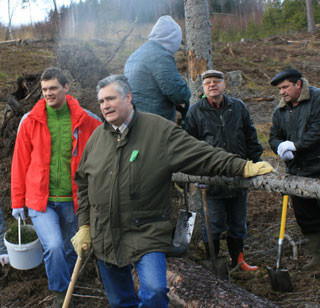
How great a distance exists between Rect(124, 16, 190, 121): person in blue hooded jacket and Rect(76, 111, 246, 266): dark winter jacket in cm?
120

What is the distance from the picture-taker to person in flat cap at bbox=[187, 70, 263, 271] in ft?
11.7

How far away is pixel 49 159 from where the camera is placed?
10.3 feet

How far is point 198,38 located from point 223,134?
1.54m

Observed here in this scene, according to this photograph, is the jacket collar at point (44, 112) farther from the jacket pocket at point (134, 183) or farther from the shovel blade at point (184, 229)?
the shovel blade at point (184, 229)

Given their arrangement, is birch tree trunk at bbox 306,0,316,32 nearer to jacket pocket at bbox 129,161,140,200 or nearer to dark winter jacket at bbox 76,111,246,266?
dark winter jacket at bbox 76,111,246,266

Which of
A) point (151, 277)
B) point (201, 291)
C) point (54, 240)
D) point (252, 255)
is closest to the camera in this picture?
point (151, 277)

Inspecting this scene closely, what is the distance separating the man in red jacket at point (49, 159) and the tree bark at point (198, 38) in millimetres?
1822

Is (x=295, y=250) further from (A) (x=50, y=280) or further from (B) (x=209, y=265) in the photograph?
(A) (x=50, y=280)

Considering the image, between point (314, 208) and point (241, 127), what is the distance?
1164 mm

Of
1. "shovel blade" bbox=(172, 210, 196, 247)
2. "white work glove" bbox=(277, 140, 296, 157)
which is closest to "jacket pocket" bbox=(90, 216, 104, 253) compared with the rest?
"shovel blade" bbox=(172, 210, 196, 247)

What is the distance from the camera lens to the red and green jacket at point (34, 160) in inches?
121

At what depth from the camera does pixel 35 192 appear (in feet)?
10.1

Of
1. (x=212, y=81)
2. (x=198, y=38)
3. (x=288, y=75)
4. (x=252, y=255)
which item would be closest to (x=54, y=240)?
(x=212, y=81)

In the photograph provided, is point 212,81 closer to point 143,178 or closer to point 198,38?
point 198,38
